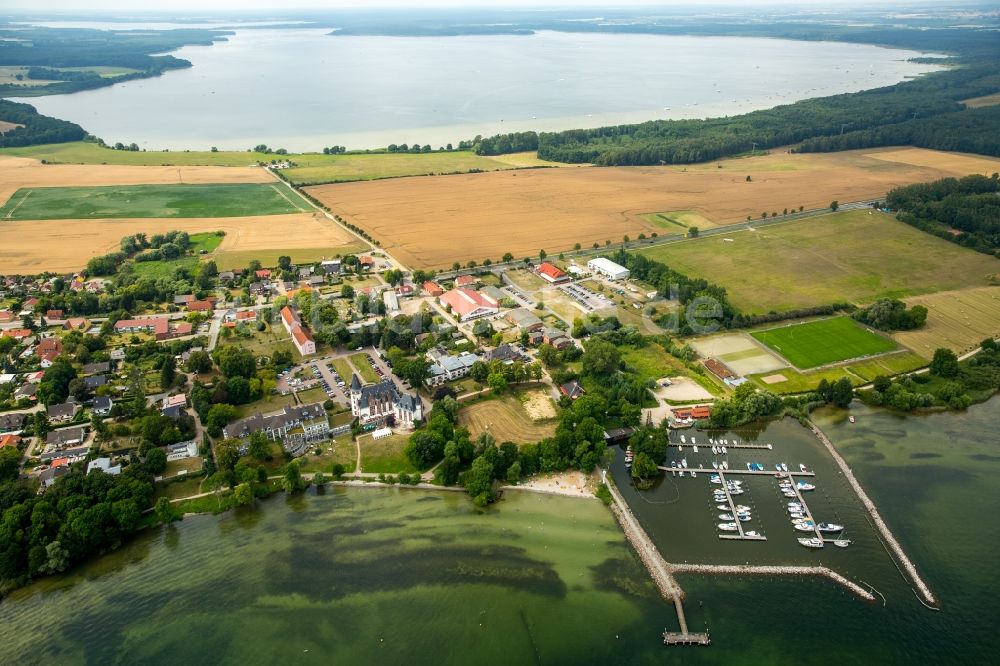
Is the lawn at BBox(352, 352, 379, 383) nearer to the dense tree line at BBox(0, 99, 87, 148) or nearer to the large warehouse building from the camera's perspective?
the large warehouse building

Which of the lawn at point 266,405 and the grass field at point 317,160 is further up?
the grass field at point 317,160

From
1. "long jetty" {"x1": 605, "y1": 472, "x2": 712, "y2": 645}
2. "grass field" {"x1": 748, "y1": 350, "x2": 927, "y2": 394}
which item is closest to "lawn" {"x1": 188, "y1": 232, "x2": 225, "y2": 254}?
"long jetty" {"x1": 605, "y1": 472, "x2": 712, "y2": 645}

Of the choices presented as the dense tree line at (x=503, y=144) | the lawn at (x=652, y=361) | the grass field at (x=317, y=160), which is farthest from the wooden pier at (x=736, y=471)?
the dense tree line at (x=503, y=144)

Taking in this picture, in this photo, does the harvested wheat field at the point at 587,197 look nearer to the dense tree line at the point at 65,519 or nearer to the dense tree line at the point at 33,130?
the dense tree line at the point at 65,519

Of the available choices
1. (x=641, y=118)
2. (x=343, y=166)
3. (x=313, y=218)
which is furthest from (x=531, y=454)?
(x=641, y=118)

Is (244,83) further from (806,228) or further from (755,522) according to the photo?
(755,522)

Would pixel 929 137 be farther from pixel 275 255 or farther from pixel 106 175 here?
pixel 106 175
